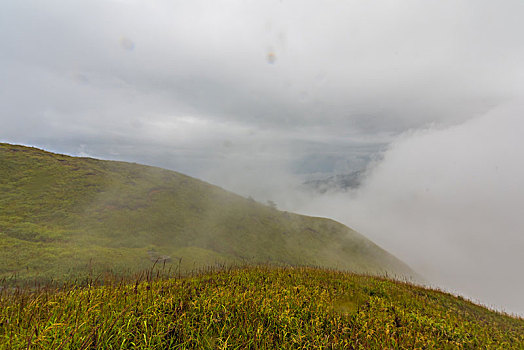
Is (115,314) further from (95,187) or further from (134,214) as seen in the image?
(95,187)

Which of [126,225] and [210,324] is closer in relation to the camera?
[210,324]

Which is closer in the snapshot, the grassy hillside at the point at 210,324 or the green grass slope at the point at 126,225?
the grassy hillside at the point at 210,324

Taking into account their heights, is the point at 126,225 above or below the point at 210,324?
below

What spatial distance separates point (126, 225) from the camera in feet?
141

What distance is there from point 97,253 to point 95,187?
1166 inches

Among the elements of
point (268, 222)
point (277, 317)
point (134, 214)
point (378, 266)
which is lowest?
point (378, 266)

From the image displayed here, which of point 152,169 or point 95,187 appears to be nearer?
point 95,187

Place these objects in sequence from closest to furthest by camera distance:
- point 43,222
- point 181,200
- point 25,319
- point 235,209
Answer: point 25,319 < point 43,222 < point 181,200 < point 235,209

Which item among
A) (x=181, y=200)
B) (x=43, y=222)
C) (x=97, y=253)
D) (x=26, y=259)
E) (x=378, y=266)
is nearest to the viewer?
(x=26, y=259)

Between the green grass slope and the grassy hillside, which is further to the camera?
the green grass slope

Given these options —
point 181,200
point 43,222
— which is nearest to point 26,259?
point 43,222

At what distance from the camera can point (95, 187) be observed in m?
50.3

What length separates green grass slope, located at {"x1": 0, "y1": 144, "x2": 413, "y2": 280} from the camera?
2575 cm

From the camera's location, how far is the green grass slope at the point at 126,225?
25.8 m
